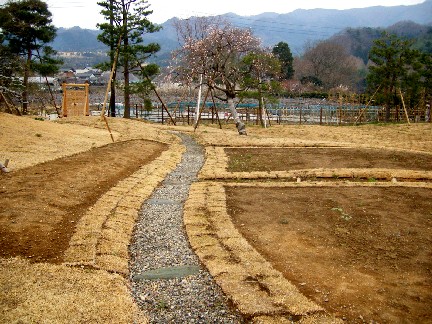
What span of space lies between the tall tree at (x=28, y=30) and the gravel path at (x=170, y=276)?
2013cm

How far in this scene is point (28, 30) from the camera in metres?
25.2

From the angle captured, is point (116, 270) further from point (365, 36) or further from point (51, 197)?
point (365, 36)

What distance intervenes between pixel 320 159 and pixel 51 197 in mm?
9521

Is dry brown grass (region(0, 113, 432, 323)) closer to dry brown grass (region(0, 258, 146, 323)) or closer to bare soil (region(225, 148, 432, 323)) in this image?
dry brown grass (region(0, 258, 146, 323))

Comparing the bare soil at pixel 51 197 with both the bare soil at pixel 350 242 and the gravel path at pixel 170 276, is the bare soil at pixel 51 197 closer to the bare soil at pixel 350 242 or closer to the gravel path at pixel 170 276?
the gravel path at pixel 170 276

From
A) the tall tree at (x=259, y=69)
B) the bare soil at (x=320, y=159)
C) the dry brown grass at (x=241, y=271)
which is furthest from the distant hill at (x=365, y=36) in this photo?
the dry brown grass at (x=241, y=271)

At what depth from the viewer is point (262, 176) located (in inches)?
460

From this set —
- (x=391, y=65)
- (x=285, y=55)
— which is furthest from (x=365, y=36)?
(x=391, y=65)

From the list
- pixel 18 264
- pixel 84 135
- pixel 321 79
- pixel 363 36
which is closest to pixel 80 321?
pixel 18 264

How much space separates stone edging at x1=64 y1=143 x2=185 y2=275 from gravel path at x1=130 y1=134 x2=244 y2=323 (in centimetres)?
20

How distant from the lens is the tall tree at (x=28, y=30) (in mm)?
24594

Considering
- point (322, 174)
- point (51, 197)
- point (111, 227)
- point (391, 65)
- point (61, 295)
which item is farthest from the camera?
point (391, 65)

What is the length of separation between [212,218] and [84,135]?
443 inches

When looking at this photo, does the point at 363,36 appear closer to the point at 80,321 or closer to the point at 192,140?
the point at 192,140
